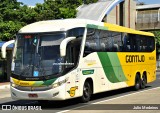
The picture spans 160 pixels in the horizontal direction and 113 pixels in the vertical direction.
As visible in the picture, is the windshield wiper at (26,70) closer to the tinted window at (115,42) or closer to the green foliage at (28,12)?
the tinted window at (115,42)

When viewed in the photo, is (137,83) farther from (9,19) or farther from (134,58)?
(9,19)

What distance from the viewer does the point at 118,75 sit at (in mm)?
18062

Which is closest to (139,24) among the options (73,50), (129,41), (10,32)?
(10,32)

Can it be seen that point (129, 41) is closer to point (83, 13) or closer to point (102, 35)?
point (102, 35)

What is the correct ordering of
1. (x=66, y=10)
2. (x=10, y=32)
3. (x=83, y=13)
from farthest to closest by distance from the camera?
(x=83, y=13), (x=66, y=10), (x=10, y=32)

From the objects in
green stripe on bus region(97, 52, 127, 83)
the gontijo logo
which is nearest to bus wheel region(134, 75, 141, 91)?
the gontijo logo

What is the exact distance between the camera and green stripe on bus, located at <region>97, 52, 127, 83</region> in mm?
16719

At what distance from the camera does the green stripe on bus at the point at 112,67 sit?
1672 cm

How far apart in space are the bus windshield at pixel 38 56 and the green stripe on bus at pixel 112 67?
2985 millimetres

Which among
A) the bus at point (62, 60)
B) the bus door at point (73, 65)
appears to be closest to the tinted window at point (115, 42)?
the bus at point (62, 60)

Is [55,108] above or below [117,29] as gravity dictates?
below

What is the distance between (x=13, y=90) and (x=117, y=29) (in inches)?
255

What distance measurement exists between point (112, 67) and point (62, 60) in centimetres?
448

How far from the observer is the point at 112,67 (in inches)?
689
